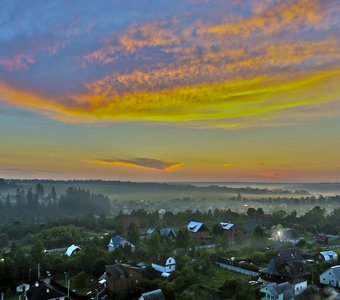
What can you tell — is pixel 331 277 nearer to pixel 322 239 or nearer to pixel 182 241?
pixel 182 241

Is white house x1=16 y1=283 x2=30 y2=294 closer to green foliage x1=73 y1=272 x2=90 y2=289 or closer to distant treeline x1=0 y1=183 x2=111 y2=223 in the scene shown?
green foliage x1=73 y1=272 x2=90 y2=289

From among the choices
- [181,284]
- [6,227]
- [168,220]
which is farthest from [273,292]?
[6,227]

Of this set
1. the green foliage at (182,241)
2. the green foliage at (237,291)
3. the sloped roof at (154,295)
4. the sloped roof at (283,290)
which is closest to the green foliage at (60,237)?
the green foliage at (182,241)

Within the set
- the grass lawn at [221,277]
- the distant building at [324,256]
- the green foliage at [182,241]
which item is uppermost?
the green foliage at [182,241]

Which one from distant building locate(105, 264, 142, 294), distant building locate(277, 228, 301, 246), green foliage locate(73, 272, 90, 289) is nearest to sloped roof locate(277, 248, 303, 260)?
distant building locate(105, 264, 142, 294)

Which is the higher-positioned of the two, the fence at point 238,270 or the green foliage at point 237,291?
the green foliage at point 237,291

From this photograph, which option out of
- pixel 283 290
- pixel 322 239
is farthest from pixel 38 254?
pixel 322 239

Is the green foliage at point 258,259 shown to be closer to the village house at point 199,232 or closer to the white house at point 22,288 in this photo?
the village house at point 199,232
